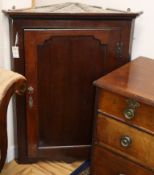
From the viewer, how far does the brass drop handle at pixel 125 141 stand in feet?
4.46

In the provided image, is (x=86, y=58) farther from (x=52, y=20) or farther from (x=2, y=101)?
(x=2, y=101)

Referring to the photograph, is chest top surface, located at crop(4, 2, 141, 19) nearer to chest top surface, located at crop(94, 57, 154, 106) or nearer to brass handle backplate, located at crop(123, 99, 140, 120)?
chest top surface, located at crop(94, 57, 154, 106)

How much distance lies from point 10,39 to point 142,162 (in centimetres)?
83

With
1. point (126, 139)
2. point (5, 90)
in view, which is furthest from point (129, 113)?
point (5, 90)

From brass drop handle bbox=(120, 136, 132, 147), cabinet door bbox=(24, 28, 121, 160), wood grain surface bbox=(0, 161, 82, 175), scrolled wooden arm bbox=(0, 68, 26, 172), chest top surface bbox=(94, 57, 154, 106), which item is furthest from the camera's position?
wood grain surface bbox=(0, 161, 82, 175)

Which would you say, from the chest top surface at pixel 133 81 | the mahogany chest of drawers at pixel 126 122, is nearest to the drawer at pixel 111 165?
the mahogany chest of drawers at pixel 126 122

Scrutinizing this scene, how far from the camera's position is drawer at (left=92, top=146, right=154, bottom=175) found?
140cm

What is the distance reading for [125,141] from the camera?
138 centimetres

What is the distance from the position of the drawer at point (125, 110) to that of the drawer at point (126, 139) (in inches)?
1.2

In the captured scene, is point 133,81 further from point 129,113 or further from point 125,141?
point 125,141

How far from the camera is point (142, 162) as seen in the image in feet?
4.47

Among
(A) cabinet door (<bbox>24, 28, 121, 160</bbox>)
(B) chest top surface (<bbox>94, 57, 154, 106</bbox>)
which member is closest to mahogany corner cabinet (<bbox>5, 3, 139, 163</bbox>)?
(A) cabinet door (<bbox>24, 28, 121, 160</bbox>)

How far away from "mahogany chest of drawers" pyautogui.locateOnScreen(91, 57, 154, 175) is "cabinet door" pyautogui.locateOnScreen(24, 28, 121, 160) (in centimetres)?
17

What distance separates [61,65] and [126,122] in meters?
0.44
